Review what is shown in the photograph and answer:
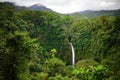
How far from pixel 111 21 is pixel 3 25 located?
33.6 metres

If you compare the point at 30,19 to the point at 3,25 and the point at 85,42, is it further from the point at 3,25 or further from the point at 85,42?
the point at 3,25

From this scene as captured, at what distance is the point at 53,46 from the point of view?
73.9 meters

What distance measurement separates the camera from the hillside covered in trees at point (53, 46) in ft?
70.9

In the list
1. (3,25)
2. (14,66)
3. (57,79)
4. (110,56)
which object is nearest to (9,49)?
(14,66)

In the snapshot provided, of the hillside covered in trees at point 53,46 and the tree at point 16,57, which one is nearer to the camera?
the tree at point 16,57

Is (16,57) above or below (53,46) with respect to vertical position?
above

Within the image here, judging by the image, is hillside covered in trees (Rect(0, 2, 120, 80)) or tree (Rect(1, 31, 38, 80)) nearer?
tree (Rect(1, 31, 38, 80))

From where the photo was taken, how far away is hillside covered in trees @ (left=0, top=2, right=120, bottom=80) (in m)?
21.6

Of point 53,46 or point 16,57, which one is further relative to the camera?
point 53,46

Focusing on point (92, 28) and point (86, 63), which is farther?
point (92, 28)

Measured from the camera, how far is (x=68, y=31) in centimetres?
8319

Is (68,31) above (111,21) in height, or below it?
below

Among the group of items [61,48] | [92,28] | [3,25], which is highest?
[3,25]

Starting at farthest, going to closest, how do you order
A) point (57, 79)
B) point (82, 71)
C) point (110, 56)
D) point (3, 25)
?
point (110, 56)
point (3, 25)
point (57, 79)
point (82, 71)
